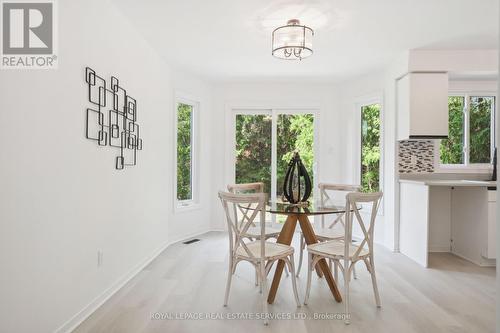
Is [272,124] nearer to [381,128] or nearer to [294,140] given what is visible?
[294,140]

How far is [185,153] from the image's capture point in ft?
16.6

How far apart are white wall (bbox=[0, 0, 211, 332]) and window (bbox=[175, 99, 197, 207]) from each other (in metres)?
1.24

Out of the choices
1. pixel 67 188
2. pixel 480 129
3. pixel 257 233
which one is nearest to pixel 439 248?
pixel 480 129

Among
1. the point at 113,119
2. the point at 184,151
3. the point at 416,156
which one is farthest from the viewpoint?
the point at 184,151

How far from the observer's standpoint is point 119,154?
2.95 meters

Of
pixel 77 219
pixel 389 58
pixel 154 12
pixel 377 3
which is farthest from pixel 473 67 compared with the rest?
pixel 77 219

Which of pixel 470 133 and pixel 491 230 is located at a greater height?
pixel 470 133

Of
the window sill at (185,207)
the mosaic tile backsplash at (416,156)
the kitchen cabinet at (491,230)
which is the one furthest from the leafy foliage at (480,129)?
the window sill at (185,207)

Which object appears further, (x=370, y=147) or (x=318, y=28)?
(x=370, y=147)

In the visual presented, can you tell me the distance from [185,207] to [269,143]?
167 centimetres

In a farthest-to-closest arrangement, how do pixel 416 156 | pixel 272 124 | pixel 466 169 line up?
1. pixel 272 124
2. pixel 466 169
3. pixel 416 156

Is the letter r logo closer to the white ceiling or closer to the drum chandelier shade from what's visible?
the white ceiling

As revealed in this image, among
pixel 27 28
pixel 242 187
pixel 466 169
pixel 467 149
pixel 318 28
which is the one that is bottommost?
pixel 242 187

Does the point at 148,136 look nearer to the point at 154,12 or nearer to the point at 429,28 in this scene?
the point at 154,12
